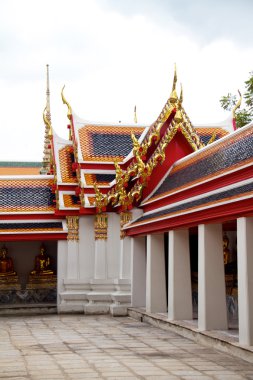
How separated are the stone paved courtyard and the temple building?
65cm

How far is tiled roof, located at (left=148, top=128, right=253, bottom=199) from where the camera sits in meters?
10.7

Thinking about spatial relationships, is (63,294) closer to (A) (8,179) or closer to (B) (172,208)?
(A) (8,179)

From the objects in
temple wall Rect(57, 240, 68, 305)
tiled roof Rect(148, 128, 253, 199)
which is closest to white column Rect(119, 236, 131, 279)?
tiled roof Rect(148, 128, 253, 199)

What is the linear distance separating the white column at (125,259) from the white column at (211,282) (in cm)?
528

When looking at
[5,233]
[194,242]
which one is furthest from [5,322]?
[194,242]

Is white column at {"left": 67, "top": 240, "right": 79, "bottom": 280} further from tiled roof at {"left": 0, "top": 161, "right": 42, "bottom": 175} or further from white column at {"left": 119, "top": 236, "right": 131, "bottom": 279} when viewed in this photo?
tiled roof at {"left": 0, "top": 161, "right": 42, "bottom": 175}

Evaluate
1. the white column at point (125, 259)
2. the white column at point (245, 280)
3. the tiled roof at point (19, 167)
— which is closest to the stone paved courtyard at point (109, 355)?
the white column at point (245, 280)

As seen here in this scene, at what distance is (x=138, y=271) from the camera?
1466cm

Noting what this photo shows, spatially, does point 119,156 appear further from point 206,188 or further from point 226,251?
point 206,188

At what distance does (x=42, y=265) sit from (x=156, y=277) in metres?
6.21

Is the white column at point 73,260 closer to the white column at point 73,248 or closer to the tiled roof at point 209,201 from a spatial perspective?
the white column at point 73,248

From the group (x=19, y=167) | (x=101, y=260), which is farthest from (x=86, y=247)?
(x=19, y=167)

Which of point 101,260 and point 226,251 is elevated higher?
point 226,251

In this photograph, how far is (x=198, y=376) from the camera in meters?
7.35
